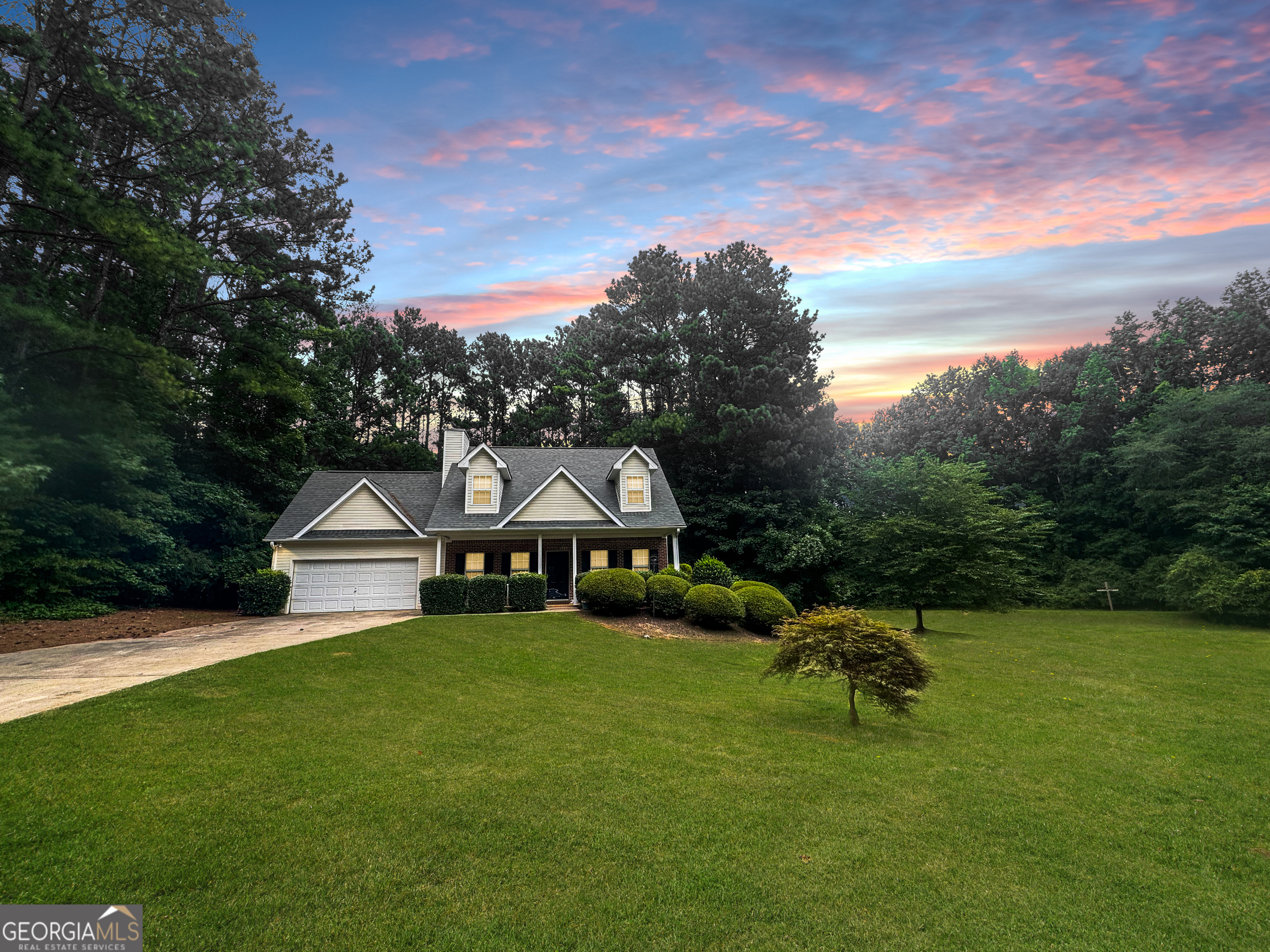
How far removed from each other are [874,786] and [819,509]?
93.4 feet

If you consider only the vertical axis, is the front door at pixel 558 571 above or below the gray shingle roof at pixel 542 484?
below

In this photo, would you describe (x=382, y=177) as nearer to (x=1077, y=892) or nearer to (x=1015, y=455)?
(x=1077, y=892)

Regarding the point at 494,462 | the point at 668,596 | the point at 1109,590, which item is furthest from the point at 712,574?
the point at 1109,590

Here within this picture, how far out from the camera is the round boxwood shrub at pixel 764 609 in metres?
18.1

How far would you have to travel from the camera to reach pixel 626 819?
17.9 feet

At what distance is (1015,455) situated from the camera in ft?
124

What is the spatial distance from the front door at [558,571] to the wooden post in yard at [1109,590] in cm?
2727

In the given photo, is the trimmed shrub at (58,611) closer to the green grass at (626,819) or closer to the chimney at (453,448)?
the green grass at (626,819)

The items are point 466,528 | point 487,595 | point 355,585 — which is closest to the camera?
point 487,595

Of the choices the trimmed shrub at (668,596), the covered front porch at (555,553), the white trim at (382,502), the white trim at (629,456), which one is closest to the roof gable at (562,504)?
the covered front porch at (555,553)

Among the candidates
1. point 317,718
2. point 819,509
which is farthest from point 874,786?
point 819,509

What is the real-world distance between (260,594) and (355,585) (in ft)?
10.3

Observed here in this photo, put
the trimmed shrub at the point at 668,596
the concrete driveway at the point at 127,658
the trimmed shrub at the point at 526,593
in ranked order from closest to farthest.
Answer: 1. the concrete driveway at the point at 127,658
2. the trimmed shrub at the point at 668,596
3. the trimmed shrub at the point at 526,593

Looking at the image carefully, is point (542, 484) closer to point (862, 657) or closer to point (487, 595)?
point (487, 595)
